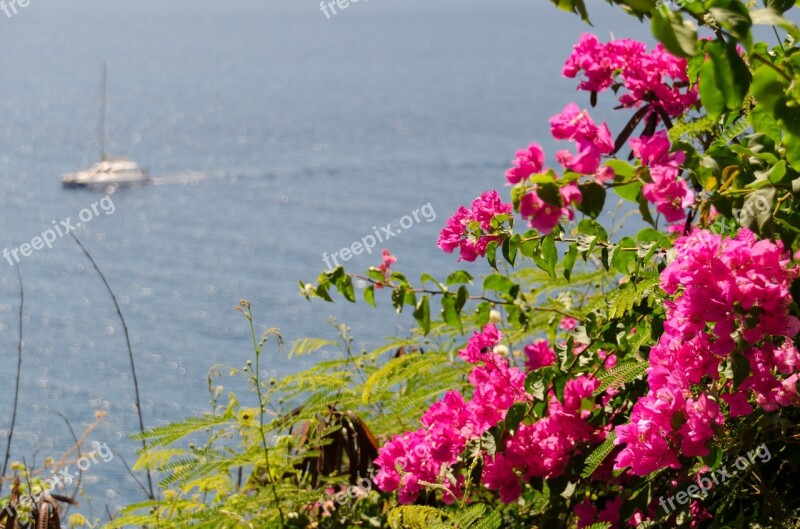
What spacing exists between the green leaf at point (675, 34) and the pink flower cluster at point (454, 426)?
0.68m

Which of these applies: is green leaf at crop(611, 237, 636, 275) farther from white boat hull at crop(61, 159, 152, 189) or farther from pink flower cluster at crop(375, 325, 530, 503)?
white boat hull at crop(61, 159, 152, 189)

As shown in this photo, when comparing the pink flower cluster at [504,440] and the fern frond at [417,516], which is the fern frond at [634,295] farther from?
the fern frond at [417,516]

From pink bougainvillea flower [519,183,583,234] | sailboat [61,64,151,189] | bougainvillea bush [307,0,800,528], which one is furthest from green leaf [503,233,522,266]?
sailboat [61,64,151,189]

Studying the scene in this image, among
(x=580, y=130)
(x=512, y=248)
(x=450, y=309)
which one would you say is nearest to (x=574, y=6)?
(x=580, y=130)

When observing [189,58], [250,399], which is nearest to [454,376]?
[250,399]

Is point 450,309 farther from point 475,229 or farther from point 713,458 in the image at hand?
point 713,458

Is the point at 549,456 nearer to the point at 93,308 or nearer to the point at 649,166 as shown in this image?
the point at 649,166

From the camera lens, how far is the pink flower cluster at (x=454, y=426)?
1143 millimetres

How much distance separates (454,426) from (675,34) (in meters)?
0.72

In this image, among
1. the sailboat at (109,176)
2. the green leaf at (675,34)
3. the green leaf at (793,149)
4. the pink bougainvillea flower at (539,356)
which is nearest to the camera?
the green leaf at (675,34)

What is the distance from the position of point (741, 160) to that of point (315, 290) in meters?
0.51

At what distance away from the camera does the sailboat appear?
10.3 meters

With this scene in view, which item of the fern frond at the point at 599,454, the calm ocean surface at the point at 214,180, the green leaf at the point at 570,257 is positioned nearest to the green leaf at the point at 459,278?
the green leaf at the point at 570,257

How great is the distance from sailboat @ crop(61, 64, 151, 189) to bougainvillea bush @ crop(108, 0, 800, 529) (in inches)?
356
